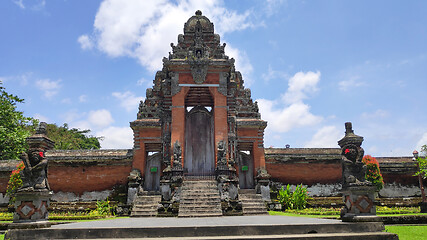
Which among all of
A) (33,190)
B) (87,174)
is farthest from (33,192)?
(87,174)

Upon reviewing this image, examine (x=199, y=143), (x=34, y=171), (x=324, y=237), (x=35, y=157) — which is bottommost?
(x=324, y=237)

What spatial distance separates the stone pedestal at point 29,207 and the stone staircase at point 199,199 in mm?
5418

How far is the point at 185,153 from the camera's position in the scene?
1627 centimetres

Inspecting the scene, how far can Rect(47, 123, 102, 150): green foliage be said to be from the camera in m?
37.3

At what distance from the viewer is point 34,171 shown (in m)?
7.27

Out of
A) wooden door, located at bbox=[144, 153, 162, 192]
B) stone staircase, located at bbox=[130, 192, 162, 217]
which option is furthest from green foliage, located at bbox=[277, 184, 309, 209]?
wooden door, located at bbox=[144, 153, 162, 192]

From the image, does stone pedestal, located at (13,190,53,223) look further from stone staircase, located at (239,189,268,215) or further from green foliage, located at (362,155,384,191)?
green foliage, located at (362,155,384,191)

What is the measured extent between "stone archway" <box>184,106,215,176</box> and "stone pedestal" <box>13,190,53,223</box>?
9.19 m

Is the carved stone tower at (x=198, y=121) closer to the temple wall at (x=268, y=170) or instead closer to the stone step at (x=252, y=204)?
the temple wall at (x=268, y=170)

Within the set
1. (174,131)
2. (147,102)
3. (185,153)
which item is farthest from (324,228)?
(147,102)

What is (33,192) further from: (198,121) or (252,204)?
(198,121)

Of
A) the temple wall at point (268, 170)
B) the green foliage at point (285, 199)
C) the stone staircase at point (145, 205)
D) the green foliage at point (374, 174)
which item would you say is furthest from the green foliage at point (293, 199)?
the stone staircase at point (145, 205)

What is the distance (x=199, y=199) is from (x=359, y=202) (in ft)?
22.1

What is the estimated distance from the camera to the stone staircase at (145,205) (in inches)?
507
